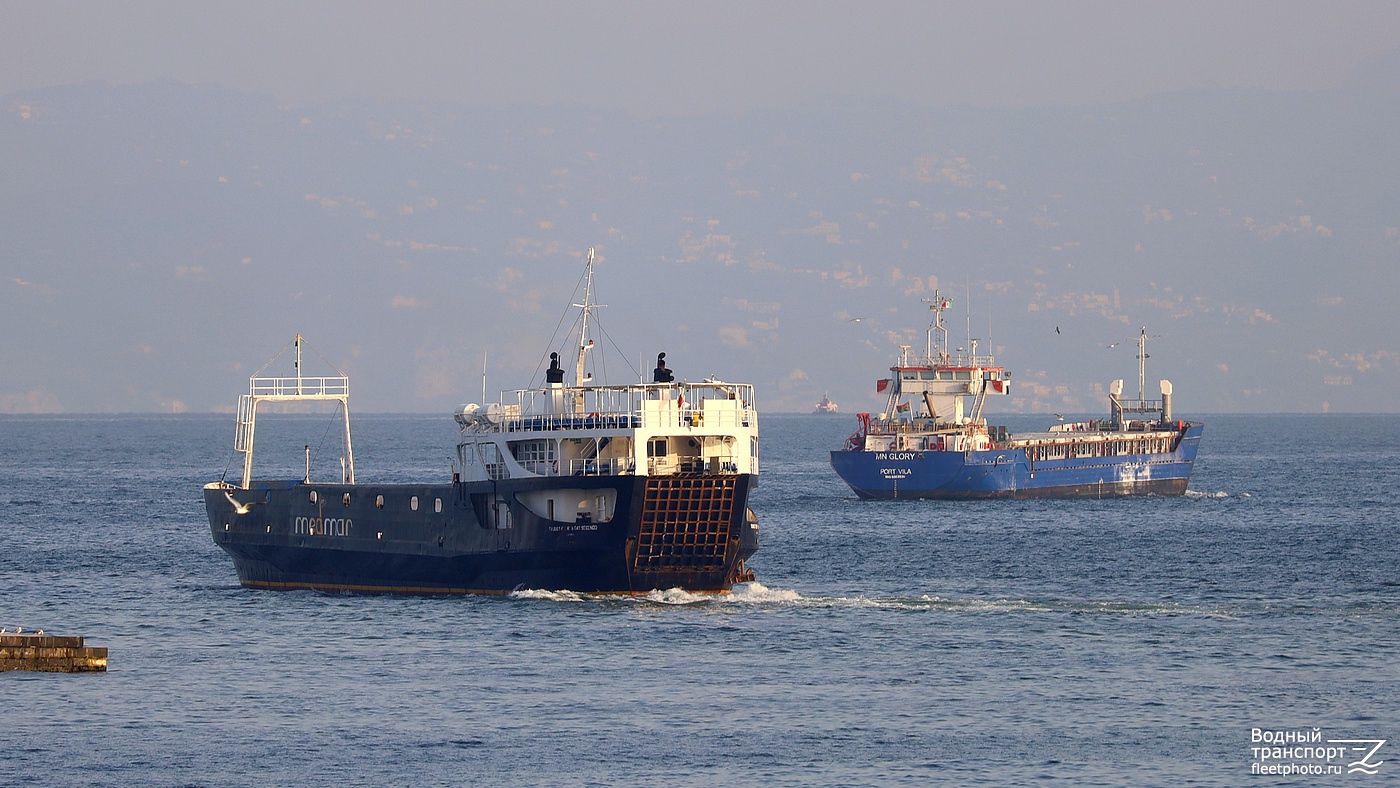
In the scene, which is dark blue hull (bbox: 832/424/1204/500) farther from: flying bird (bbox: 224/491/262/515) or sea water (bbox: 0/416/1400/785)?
flying bird (bbox: 224/491/262/515)

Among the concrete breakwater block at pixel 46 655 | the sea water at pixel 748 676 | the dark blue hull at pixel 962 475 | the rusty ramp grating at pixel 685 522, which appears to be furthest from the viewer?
the dark blue hull at pixel 962 475

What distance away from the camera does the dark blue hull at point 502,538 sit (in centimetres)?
6000

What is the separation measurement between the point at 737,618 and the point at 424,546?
13.0 m

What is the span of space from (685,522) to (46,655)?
68.8ft

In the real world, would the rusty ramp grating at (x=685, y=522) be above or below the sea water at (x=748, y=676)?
→ above

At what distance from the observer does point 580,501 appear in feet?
201

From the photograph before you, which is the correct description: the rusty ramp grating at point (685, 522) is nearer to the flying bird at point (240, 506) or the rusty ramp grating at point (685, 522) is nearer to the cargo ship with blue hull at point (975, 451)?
the flying bird at point (240, 506)

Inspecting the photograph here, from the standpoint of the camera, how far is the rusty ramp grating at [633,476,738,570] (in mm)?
59656

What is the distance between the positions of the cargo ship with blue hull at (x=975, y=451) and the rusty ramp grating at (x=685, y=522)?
62.0m

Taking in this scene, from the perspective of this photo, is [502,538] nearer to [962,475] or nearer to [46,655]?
[46,655]

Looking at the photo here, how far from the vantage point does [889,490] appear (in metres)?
126

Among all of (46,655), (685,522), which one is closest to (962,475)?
(685,522)

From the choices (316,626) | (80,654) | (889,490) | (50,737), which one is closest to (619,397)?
(316,626)

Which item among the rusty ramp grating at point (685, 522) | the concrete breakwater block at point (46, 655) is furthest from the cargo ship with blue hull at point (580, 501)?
the concrete breakwater block at point (46, 655)
